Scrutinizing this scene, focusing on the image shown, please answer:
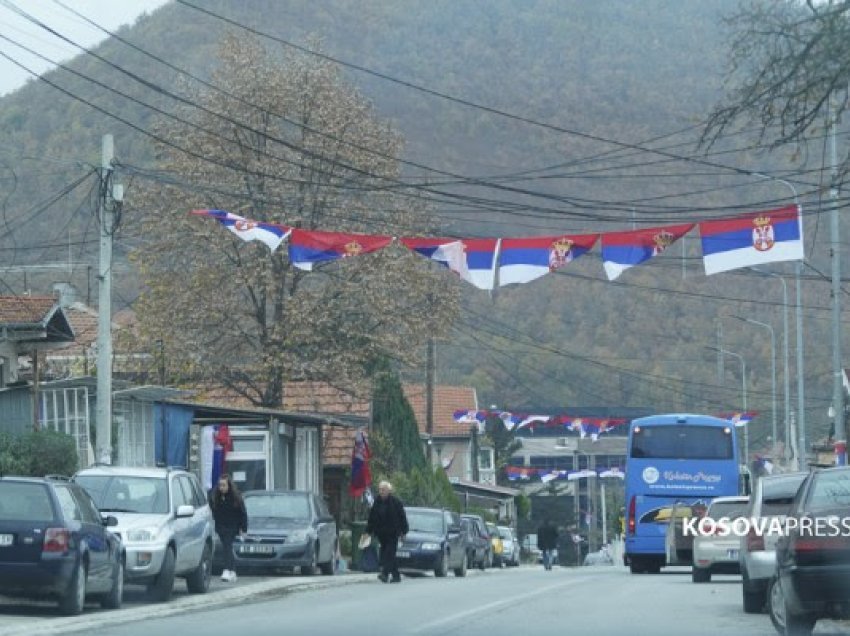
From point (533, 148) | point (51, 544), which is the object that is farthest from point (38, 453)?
point (533, 148)

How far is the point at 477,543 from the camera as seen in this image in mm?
49438

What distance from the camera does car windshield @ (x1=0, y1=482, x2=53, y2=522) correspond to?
1909cm

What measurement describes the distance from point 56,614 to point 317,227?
995 inches

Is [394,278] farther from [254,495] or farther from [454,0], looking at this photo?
[454,0]

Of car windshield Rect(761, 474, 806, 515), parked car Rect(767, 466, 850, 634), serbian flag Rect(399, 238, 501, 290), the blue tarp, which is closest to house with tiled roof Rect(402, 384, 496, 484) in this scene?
the blue tarp

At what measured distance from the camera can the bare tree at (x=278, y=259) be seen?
43.5m

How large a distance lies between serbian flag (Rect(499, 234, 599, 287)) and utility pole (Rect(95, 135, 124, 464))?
684 centimetres

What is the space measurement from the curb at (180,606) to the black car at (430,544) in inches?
108

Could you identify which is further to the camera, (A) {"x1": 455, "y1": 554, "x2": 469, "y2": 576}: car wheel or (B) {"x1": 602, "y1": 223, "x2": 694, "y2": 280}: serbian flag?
(A) {"x1": 455, "y1": 554, "x2": 469, "y2": 576}: car wheel

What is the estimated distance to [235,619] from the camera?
19.4m

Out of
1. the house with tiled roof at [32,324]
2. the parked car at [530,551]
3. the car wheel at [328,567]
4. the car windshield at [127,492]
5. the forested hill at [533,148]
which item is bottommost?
the parked car at [530,551]

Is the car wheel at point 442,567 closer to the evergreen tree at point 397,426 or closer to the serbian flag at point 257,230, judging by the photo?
the serbian flag at point 257,230

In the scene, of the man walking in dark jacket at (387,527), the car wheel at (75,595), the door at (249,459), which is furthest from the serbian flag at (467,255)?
the door at (249,459)

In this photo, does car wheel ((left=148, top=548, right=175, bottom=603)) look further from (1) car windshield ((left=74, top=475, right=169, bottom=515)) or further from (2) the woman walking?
(2) the woman walking
